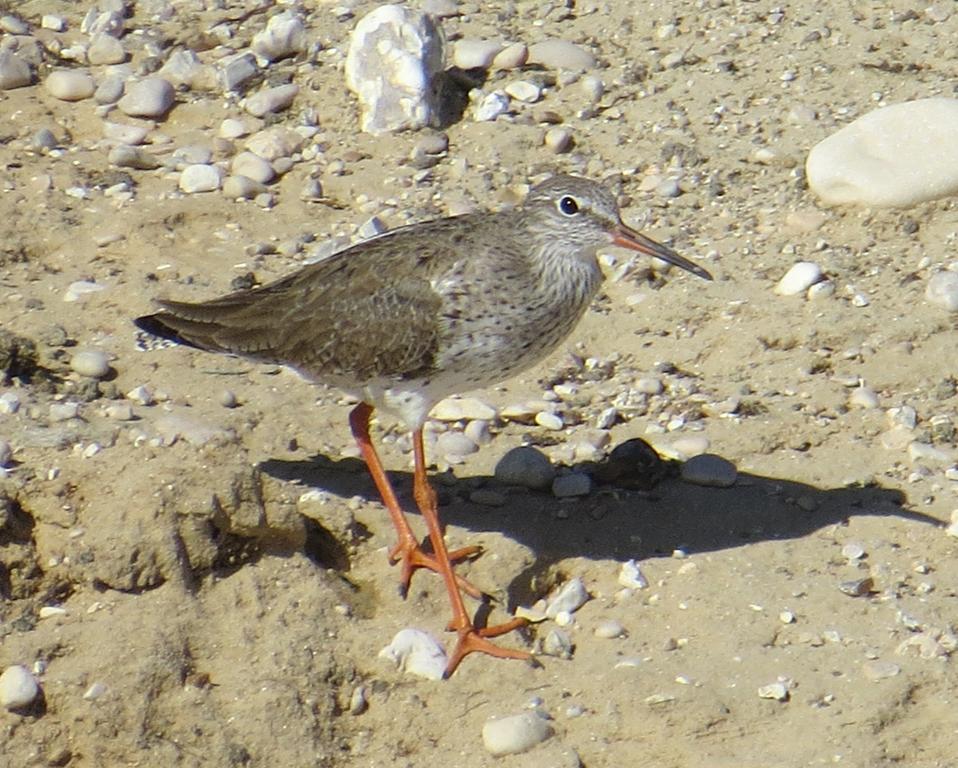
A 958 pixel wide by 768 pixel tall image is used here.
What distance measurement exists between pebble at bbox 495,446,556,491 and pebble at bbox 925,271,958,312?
7.98 feet

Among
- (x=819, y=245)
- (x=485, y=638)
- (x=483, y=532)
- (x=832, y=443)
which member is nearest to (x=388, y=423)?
(x=483, y=532)

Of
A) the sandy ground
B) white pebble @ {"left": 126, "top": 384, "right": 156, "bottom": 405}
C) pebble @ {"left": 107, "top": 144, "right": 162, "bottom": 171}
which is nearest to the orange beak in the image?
the sandy ground

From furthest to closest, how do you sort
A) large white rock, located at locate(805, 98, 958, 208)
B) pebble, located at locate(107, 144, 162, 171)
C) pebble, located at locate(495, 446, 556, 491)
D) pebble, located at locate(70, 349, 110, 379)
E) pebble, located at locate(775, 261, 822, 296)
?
pebble, located at locate(107, 144, 162, 171), large white rock, located at locate(805, 98, 958, 208), pebble, located at locate(775, 261, 822, 296), pebble, located at locate(70, 349, 110, 379), pebble, located at locate(495, 446, 556, 491)

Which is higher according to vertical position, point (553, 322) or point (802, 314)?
point (553, 322)

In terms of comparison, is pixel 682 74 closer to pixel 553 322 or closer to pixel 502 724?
pixel 553 322

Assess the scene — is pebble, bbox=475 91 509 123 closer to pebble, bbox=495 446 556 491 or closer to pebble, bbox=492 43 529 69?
pebble, bbox=492 43 529 69

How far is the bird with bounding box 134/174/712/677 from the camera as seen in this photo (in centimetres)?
725

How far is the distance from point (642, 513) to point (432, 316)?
4.65ft

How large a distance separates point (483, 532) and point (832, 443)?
1803mm

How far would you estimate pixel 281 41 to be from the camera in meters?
10.9

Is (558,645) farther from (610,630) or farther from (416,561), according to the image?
(416,561)

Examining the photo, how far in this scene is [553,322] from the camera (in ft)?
24.1

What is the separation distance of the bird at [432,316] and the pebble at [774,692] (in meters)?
1.02

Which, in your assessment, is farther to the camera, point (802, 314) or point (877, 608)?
point (802, 314)
